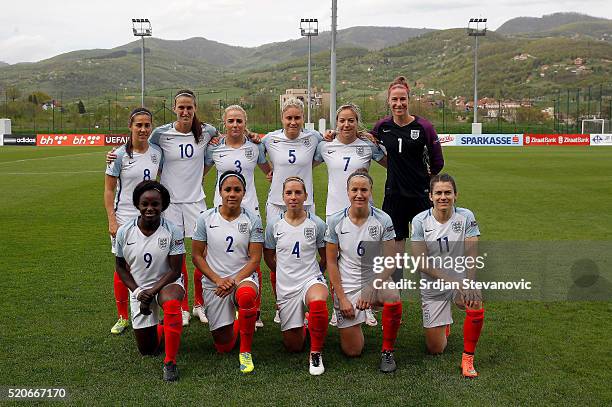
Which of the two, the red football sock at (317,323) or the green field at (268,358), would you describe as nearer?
the green field at (268,358)

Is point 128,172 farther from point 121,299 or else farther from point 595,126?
point 595,126

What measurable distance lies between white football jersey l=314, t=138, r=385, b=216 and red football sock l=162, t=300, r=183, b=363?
1.67 meters

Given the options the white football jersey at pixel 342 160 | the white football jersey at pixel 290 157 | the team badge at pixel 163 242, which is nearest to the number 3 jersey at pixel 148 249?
the team badge at pixel 163 242

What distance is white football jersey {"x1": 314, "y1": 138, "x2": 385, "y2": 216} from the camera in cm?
521

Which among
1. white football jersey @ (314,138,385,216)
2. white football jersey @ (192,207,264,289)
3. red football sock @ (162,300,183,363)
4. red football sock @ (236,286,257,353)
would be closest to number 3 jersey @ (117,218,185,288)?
white football jersey @ (192,207,264,289)

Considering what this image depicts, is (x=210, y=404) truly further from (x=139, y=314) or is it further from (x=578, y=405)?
(x=578, y=405)

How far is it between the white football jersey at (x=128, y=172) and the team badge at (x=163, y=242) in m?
0.81

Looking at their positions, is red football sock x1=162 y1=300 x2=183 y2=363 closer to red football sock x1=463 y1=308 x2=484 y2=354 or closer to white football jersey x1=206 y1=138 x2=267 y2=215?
white football jersey x1=206 y1=138 x2=267 y2=215

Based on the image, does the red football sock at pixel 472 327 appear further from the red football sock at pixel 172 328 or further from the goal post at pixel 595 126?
the goal post at pixel 595 126

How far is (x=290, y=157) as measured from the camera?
212 inches

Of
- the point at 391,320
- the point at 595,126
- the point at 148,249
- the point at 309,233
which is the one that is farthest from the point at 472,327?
the point at 595,126

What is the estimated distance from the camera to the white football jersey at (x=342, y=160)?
5.21 metres

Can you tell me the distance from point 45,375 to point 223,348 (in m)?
1.19

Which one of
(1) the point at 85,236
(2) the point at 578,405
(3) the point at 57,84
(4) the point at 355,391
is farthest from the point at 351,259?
(3) the point at 57,84
